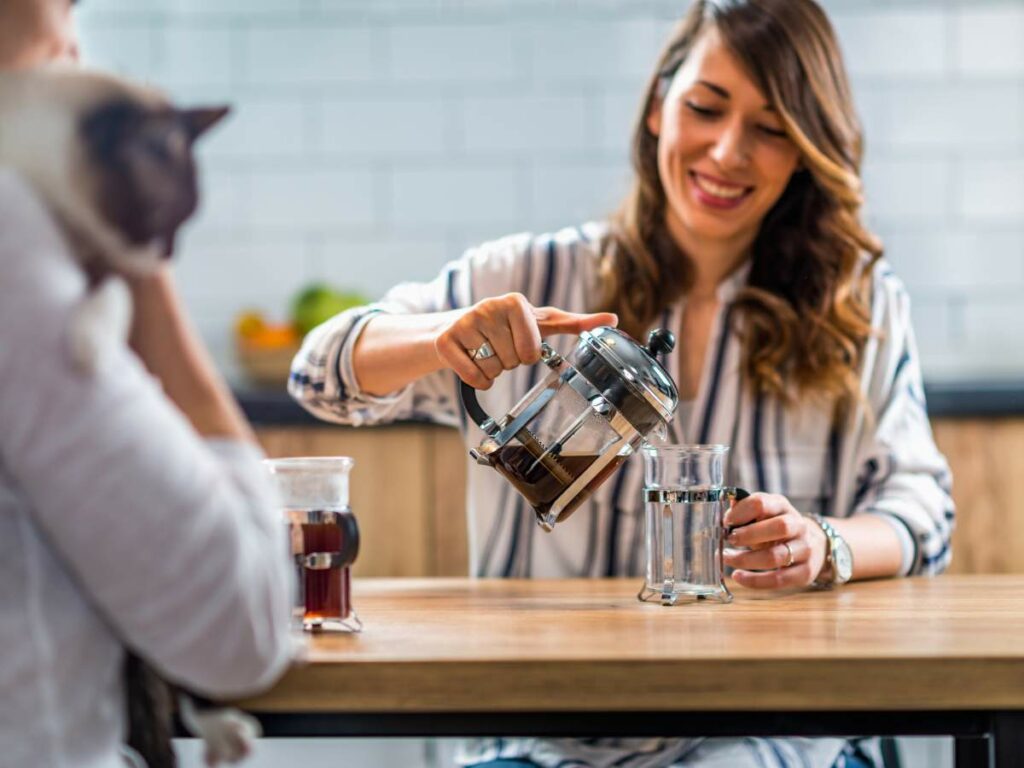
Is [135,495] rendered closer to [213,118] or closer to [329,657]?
[213,118]

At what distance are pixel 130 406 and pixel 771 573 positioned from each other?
2.92 feet

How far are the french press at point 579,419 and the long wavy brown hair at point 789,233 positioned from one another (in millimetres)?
585

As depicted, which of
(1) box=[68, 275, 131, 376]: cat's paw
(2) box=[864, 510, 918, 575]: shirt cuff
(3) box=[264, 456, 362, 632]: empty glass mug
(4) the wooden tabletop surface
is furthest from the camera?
(2) box=[864, 510, 918, 575]: shirt cuff

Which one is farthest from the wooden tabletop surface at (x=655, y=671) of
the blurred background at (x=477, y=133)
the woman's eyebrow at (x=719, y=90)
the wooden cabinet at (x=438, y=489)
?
the blurred background at (x=477, y=133)

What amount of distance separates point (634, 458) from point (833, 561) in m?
0.41

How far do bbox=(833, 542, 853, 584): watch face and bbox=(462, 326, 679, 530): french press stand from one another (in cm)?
31

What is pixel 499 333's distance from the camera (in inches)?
56.1

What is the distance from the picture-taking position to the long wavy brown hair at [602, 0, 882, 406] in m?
1.83

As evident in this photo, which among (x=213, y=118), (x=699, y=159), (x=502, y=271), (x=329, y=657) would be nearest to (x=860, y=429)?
(x=699, y=159)

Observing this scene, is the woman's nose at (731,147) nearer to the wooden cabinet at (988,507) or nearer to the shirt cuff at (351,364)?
the shirt cuff at (351,364)

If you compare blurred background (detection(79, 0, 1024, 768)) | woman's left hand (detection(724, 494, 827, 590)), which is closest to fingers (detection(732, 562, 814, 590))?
woman's left hand (detection(724, 494, 827, 590))

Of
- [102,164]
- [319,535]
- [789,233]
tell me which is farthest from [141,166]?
[789,233]

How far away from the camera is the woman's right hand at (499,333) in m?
1.40

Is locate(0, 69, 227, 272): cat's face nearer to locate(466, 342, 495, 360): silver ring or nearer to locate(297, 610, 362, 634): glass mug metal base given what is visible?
locate(297, 610, 362, 634): glass mug metal base
